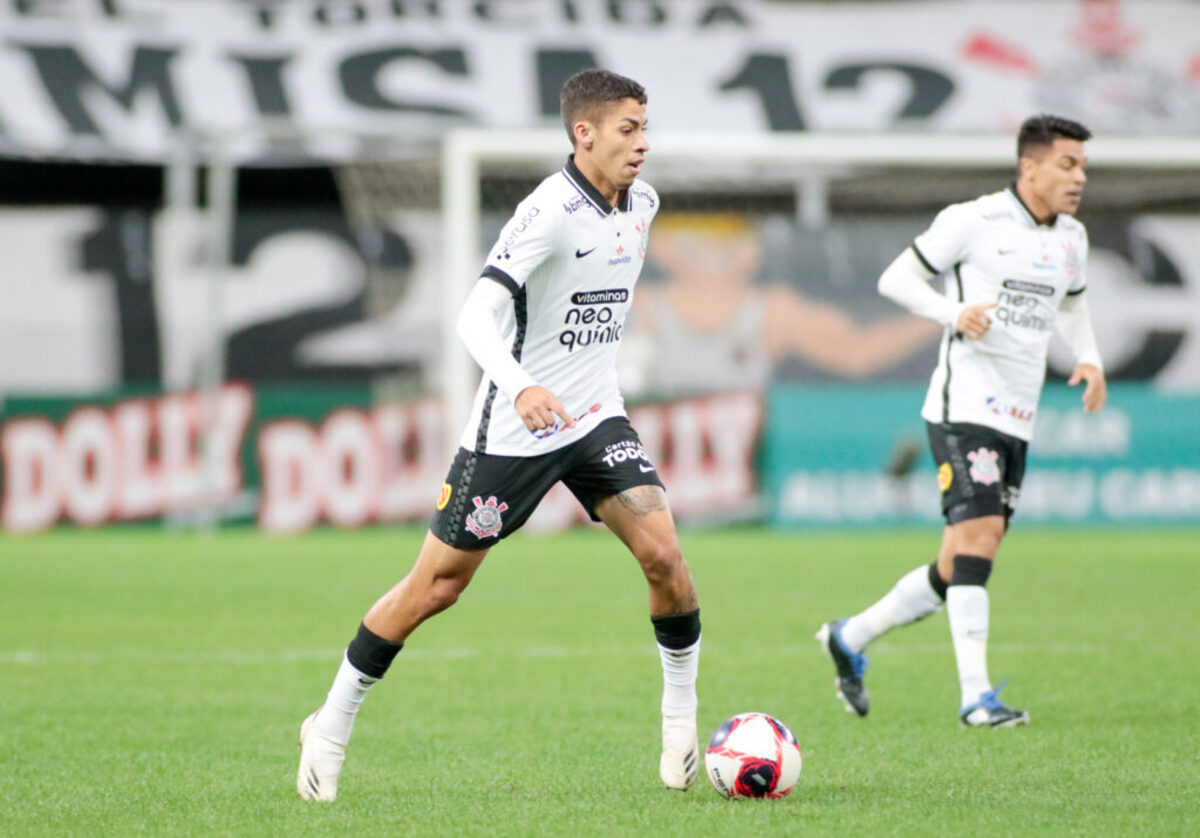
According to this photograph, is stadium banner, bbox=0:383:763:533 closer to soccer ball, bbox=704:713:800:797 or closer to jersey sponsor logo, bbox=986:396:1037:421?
jersey sponsor logo, bbox=986:396:1037:421

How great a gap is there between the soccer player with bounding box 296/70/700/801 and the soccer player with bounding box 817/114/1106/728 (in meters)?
2.15

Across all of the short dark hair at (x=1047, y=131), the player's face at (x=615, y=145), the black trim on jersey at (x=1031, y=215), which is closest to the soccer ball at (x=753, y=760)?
the player's face at (x=615, y=145)

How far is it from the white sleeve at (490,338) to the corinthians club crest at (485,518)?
0.41 meters

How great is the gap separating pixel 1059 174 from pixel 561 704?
3.12 metres

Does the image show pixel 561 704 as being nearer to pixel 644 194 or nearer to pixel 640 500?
pixel 640 500

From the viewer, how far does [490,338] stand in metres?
5.44

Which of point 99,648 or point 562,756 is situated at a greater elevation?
point 562,756

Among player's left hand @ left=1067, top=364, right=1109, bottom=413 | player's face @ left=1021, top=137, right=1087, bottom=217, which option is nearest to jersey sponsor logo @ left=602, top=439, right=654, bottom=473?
player's left hand @ left=1067, top=364, right=1109, bottom=413

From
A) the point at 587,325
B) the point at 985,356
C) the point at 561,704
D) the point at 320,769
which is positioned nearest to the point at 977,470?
the point at 985,356

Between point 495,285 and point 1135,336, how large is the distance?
18.8 metres

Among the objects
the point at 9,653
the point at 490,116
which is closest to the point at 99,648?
the point at 9,653

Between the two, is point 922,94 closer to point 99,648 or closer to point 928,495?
point 928,495

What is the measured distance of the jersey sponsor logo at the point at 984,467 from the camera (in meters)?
7.62

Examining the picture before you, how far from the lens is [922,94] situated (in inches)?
980
